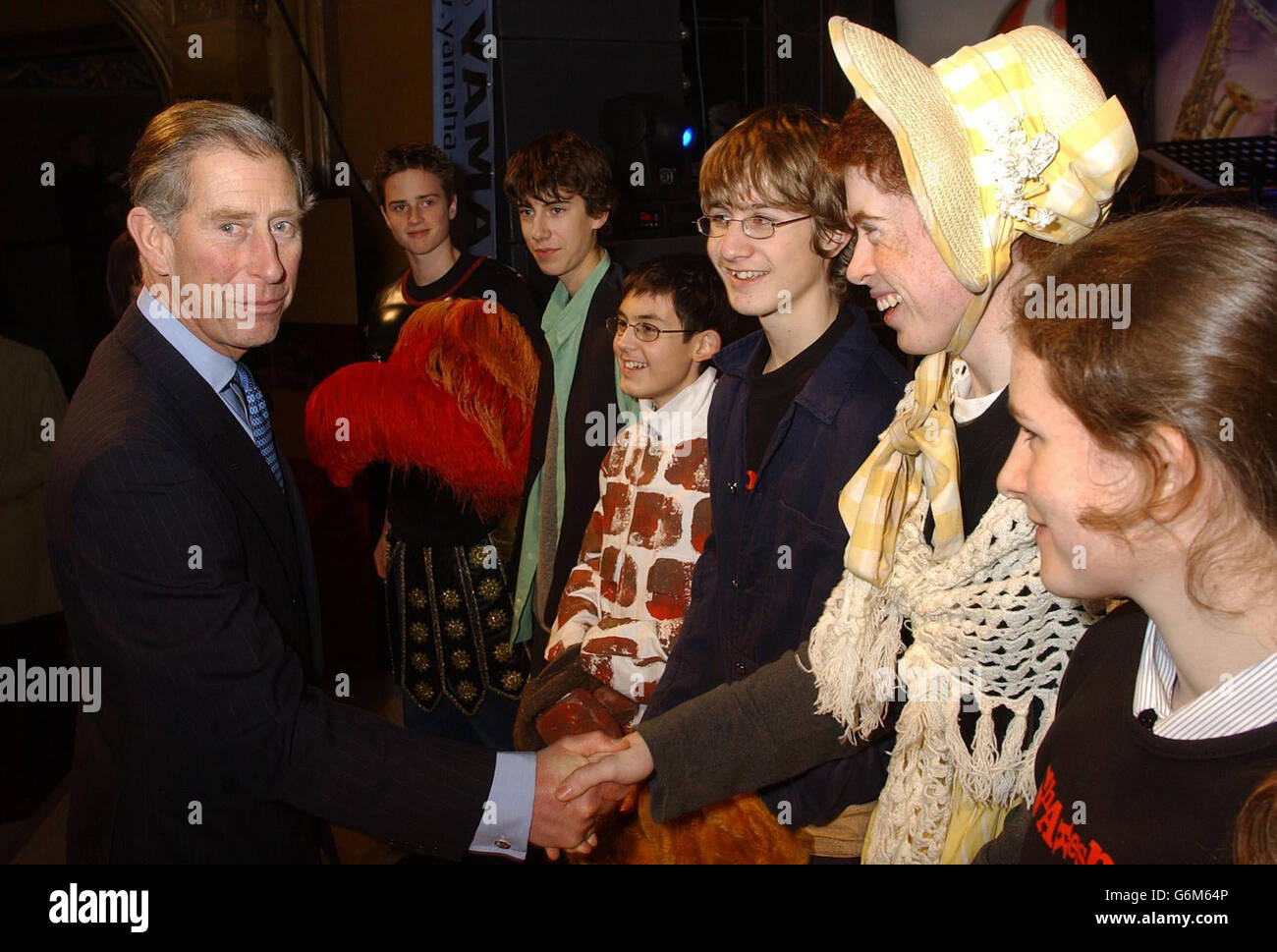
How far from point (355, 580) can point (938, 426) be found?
302 cm

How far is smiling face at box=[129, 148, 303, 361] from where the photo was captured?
153 centimetres

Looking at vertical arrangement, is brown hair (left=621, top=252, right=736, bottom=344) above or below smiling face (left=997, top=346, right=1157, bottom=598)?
above

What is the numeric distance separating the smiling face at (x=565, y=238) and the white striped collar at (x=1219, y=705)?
6.98ft

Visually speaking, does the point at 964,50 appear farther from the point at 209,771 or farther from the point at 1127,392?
the point at 209,771

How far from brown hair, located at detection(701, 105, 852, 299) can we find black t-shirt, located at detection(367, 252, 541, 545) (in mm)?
1138

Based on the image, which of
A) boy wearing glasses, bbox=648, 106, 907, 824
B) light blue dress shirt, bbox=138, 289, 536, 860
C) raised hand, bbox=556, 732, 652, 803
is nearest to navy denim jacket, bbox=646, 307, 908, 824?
boy wearing glasses, bbox=648, 106, 907, 824

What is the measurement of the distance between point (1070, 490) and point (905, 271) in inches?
20.9

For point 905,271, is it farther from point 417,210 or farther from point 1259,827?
point 417,210

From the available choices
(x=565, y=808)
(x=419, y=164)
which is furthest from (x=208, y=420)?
(x=419, y=164)

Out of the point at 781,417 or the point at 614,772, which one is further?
the point at 781,417

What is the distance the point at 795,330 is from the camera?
188 centimetres

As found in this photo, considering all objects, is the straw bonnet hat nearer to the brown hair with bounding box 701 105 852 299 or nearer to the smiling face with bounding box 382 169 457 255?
the brown hair with bounding box 701 105 852 299

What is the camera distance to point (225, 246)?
61.7 inches

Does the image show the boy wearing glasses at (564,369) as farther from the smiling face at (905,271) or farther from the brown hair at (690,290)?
the smiling face at (905,271)
